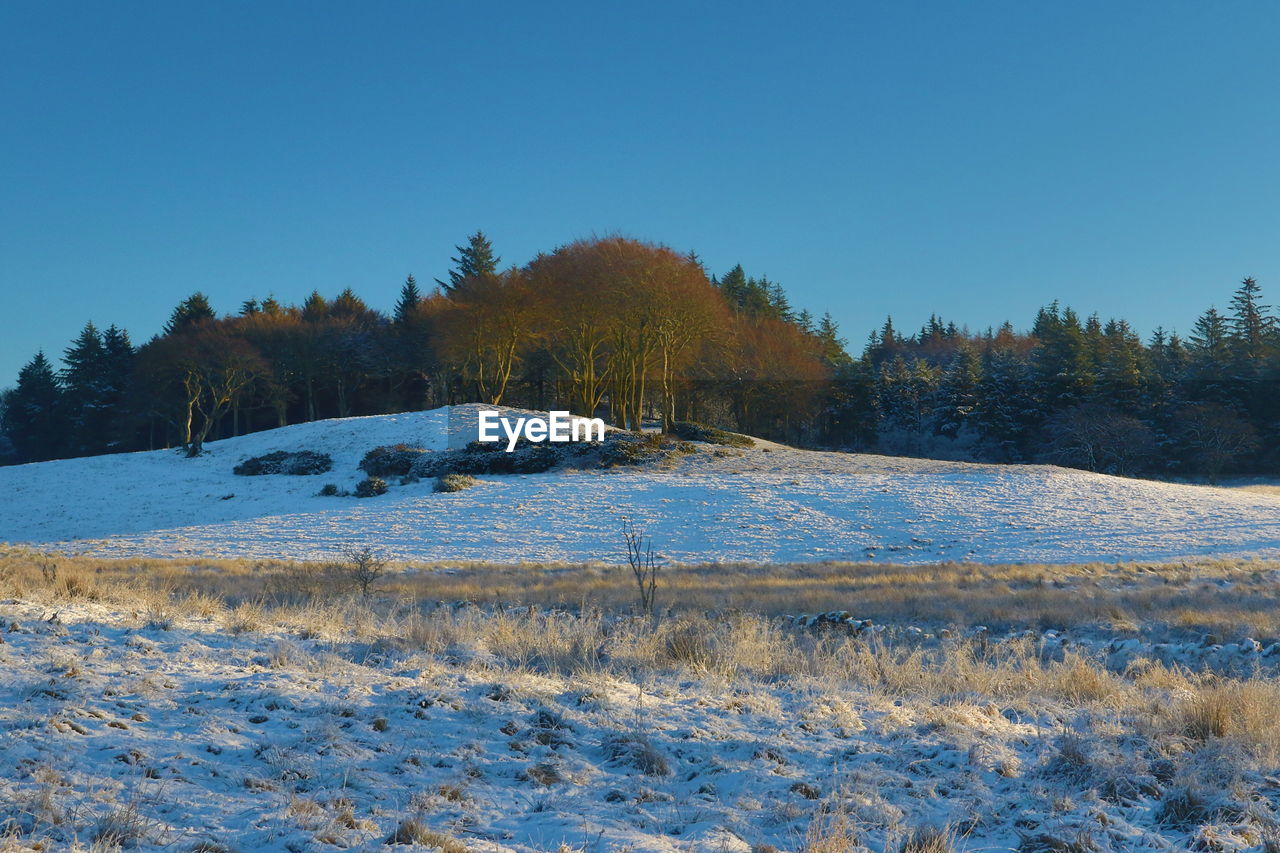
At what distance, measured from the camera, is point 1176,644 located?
35.9 ft

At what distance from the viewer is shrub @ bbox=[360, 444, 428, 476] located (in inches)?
1586

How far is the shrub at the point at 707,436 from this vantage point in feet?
151

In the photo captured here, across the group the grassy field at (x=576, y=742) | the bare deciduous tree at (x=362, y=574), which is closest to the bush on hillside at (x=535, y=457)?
the bare deciduous tree at (x=362, y=574)

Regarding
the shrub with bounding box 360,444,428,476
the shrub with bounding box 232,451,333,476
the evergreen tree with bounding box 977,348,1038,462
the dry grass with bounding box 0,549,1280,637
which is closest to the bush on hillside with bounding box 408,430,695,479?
the shrub with bounding box 360,444,428,476

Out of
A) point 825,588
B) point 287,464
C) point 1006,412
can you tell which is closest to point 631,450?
point 287,464

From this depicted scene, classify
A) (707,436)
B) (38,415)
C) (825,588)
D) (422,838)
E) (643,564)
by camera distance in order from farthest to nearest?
(38,415)
(707,436)
(643,564)
(825,588)
(422,838)

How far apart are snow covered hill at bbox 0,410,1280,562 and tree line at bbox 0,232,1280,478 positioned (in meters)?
8.64

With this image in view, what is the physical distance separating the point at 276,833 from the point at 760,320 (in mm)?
68796

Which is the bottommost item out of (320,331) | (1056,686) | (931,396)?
(1056,686)

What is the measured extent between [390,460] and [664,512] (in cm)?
1572

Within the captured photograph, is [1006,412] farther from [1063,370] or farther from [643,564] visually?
[643,564]

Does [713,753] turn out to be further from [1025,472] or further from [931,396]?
[931,396]

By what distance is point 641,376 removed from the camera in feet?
159

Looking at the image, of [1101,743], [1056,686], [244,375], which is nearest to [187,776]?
[1101,743]
